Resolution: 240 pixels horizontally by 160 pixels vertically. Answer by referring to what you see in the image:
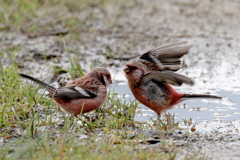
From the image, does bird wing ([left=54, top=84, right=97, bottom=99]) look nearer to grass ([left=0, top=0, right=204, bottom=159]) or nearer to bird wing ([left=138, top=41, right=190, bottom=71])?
grass ([left=0, top=0, right=204, bottom=159])

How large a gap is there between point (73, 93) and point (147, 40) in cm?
454

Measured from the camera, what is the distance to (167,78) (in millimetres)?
5227

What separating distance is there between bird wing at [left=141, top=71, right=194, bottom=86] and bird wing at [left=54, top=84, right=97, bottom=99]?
77 centimetres

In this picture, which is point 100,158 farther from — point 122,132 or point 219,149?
point 219,149

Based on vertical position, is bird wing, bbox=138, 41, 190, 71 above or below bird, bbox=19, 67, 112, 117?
above

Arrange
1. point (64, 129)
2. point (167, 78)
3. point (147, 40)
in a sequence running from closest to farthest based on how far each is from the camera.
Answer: point (64, 129)
point (167, 78)
point (147, 40)

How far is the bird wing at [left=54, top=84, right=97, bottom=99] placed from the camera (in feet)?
17.9

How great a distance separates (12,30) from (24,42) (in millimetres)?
908

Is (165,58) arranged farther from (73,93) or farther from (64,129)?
(64,129)

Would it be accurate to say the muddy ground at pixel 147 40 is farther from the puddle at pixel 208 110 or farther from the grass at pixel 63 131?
the grass at pixel 63 131

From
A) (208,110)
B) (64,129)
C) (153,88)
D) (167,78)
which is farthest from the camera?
(208,110)

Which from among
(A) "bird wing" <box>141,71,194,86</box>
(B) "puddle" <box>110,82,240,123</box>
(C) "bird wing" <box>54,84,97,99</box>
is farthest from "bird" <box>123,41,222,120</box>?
(C) "bird wing" <box>54,84,97,99</box>

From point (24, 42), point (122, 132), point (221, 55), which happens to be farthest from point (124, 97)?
point (24, 42)

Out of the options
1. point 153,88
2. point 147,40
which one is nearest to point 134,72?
point 153,88
